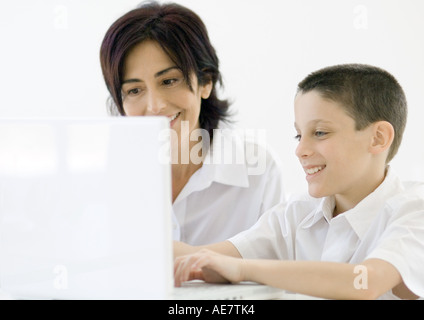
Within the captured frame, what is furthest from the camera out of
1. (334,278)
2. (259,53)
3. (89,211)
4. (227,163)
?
(259,53)

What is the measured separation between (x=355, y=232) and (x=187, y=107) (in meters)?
0.72

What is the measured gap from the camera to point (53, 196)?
3.11 ft

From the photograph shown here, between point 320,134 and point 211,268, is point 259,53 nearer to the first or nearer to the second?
point 320,134

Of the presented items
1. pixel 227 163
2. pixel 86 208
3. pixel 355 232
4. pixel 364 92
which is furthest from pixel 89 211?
pixel 227 163

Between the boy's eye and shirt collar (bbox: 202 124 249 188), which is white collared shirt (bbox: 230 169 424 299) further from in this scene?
shirt collar (bbox: 202 124 249 188)

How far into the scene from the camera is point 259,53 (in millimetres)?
3262

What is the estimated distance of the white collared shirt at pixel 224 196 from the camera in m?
1.84

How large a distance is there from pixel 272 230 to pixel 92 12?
7.52ft

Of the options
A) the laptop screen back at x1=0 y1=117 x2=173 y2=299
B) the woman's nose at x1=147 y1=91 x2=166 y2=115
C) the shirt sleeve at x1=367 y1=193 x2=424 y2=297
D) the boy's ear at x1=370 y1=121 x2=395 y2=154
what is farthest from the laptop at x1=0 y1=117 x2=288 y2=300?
the woman's nose at x1=147 y1=91 x2=166 y2=115

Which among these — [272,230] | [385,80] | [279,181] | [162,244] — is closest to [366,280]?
[162,244]

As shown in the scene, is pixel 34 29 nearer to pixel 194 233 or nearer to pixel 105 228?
pixel 194 233

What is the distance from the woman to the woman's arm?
73 centimetres

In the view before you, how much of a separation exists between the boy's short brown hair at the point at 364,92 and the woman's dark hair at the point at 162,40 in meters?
0.47

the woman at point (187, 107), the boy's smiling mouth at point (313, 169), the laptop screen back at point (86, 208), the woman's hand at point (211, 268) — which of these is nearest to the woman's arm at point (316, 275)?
the woman's hand at point (211, 268)
